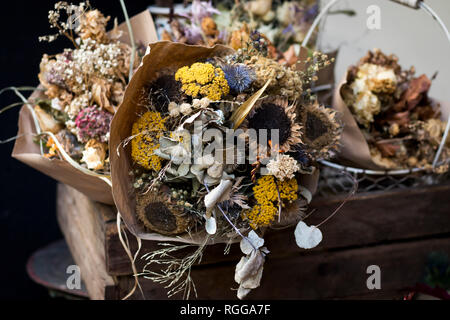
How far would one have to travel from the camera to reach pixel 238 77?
0.91m

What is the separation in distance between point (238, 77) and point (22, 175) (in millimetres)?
1356

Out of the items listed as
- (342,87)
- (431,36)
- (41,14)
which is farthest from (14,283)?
(431,36)

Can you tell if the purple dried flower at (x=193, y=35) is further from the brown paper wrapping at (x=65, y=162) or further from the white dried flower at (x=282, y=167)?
the white dried flower at (x=282, y=167)

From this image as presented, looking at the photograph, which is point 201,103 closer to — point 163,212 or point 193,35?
point 163,212

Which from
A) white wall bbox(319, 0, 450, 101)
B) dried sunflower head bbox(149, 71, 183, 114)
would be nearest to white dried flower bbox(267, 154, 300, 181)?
dried sunflower head bbox(149, 71, 183, 114)

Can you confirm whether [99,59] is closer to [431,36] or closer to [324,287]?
[324,287]

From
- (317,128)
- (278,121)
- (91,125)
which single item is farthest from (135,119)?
(317,128)

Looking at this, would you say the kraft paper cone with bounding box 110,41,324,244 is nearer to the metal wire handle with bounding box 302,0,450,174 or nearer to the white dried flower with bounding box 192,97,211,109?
the white dried flower with bounding box 192,97,211,109

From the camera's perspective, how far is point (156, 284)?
106 centimetres

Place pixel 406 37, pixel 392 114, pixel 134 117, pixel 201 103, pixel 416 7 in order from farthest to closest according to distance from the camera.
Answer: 1. pixel 406 37
2. pixel 392 114
3. pixel 416 7
4. pixel 134 117
5. pixel 201 103

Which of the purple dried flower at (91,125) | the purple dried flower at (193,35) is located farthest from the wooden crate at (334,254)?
the purple dried flower at (193,35)

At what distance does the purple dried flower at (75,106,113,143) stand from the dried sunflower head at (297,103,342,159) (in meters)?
0.42

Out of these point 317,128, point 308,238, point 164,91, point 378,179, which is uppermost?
point 164,91

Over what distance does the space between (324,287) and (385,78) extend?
0.57m
